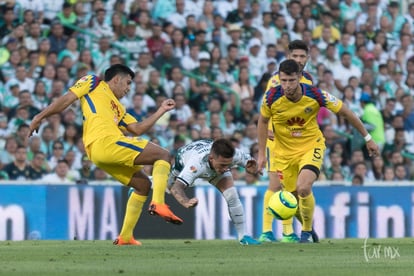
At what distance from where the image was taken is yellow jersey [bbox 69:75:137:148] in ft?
44.4

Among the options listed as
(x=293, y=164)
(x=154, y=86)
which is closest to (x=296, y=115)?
(x=293, y=164)

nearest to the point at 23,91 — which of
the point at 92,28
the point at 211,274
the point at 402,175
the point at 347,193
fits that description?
the point at 92,28

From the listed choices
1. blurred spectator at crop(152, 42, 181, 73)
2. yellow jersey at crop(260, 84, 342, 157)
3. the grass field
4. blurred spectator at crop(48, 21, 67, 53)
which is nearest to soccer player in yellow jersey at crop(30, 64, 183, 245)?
the grass field

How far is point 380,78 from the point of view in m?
24.2

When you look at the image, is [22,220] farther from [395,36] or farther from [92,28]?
[395,36]

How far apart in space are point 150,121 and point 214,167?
88 cm

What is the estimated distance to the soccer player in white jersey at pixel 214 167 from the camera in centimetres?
1327

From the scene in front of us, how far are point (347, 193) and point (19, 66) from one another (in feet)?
19.6

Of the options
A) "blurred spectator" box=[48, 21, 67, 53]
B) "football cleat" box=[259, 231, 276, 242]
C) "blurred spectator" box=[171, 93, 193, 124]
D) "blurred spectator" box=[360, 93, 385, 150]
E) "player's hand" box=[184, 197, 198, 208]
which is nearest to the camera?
"player's hand" box=[184, 197, 198, 208]

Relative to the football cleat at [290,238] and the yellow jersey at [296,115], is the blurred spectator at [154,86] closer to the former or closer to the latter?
the yellow jersey at [296,115]

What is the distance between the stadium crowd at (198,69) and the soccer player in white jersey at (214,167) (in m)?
5.69

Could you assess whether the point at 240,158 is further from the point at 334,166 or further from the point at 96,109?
the point at 334,166

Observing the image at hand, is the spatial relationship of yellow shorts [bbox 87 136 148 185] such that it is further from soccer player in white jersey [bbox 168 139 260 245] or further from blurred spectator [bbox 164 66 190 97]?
blurred spectator [bbox 164 66 190 97]

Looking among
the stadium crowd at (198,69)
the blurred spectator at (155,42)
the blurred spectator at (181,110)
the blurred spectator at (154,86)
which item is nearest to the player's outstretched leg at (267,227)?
the stadium crowd at (198,69)
